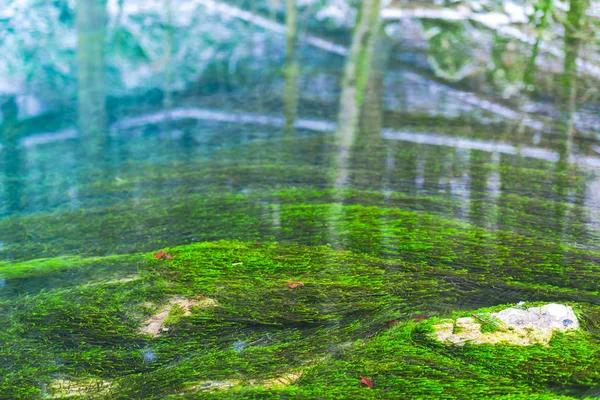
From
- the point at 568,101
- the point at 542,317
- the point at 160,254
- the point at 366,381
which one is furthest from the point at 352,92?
the point at 366,381

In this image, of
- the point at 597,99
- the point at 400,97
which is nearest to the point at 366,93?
the point at 400,97

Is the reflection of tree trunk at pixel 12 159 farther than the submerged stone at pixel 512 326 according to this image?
Yes

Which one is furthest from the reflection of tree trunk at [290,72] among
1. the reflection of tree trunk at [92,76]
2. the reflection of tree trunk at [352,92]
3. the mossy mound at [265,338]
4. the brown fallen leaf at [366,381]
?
the brown fallen leaf at [366,381]

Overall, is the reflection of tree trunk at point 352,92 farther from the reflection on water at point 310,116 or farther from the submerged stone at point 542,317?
the submerged stone at point 542,317

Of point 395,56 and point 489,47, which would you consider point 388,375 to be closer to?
point 395,56

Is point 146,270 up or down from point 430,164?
down

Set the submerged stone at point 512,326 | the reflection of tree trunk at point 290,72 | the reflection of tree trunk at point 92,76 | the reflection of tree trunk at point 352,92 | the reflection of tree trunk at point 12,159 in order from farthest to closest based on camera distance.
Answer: the reflection of tree trunk at point 290,72 → the reflection of tree trunk at point 92,76 → the reflection of tree trunk at point 352,92 → the reflection of tree trunk at point 12,159 → the submerged stone at point 512,326

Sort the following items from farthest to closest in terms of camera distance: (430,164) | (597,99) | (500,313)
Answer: (597,99), (430,164), (500,313)
